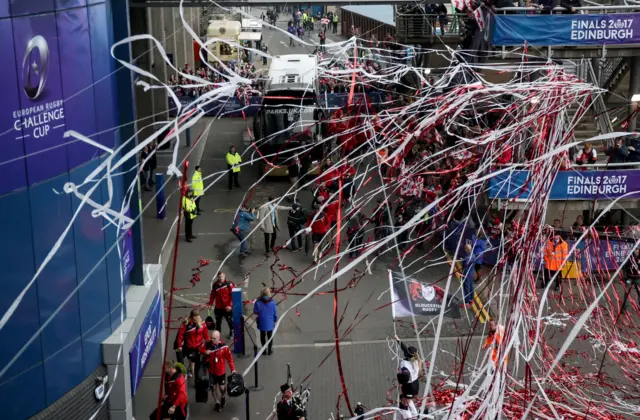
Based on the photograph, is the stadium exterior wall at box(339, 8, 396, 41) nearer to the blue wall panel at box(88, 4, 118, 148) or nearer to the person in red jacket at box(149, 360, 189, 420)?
the blue wall panel at box(88, 4, 118, 148)

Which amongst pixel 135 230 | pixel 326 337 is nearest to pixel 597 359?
pixel 326 337

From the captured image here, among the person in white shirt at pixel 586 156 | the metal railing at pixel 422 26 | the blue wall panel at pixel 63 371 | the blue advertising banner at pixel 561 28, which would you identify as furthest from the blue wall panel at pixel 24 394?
the metal railing at pixel 422 26

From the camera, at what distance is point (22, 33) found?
32.3ft

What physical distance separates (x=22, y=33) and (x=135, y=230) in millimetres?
5174

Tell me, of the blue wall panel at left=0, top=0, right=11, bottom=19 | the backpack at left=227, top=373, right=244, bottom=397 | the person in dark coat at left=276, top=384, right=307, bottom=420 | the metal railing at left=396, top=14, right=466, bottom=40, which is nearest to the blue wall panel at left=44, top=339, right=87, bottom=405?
the backpack at left=227, top=373, right=244, bottom=397

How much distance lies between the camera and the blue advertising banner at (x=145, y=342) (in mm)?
12958

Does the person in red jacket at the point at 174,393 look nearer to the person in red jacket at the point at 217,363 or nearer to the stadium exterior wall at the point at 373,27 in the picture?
the person in red jacket at the point at 217,363

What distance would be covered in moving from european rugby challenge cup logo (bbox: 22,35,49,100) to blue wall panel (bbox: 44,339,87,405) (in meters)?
3.03

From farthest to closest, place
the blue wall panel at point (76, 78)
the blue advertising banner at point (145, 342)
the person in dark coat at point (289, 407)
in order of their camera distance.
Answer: the blue advertising banner at point (145, 342) < the person in dark coat at point (289, 407) < the blue wall panel at point (76, 78)

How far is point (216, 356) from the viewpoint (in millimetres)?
13805

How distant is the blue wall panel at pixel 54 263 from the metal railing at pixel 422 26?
18.1m

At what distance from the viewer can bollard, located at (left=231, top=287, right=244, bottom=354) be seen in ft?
50.9

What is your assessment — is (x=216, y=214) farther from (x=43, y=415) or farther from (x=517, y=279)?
(x=517, y=279)

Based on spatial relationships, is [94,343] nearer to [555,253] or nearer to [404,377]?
[404,377]
